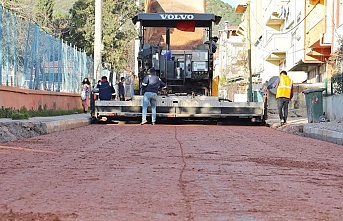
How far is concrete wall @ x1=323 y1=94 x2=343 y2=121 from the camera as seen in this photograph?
66.1ft

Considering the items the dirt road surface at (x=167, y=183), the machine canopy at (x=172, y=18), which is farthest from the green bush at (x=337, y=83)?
the dirt road surface at (x=167, y=183)

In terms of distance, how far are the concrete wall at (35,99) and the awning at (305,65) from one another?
13378 mm

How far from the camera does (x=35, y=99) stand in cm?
2095

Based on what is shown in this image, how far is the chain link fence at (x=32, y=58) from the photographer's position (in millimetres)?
17719

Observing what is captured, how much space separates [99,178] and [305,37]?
30256 mm

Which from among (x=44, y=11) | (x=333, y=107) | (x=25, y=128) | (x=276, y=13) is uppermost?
(x=44, y=11)

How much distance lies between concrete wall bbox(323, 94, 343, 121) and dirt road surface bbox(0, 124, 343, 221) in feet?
33.0

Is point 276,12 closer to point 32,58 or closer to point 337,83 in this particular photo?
point 337,83

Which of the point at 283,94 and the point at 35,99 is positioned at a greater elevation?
the point at 283,94

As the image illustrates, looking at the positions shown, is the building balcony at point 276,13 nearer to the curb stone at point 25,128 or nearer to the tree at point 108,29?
the tree at point 108,29

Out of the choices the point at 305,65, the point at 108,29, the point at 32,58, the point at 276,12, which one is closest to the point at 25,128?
the point at 32,58

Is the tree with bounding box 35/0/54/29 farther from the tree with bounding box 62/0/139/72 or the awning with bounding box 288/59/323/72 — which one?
the awning with bounding box 288/59/323/72

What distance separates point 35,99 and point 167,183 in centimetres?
1558

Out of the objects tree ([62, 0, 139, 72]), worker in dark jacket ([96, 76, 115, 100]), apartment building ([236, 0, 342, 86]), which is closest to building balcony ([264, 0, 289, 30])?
apartment building ([236, 0, 342, 86])
